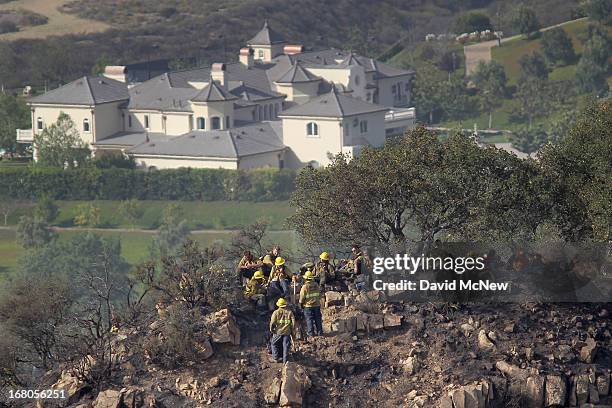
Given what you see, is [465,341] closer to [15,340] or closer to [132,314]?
[132,314]

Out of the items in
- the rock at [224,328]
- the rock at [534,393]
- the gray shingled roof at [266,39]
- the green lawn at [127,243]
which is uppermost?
the gray shingled roof at [266,39]

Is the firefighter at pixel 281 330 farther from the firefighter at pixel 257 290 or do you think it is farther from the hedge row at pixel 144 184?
the hedge row at pixel 144 184

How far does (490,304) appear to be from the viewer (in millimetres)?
40531

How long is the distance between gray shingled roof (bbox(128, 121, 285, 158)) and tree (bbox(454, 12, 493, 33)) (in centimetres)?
4512

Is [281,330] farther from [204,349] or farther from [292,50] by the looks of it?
[292,50]

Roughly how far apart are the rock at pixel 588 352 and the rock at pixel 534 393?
1.33 meters

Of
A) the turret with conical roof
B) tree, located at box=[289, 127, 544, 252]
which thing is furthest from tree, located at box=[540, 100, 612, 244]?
the turret with conical roof

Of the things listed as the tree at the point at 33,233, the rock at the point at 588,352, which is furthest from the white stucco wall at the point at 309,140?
the rock at the point at 588,352

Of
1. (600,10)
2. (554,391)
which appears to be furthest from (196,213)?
(554,391)

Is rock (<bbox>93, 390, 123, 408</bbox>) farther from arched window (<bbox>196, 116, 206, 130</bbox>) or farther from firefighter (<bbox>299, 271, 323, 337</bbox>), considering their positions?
arched window (<bbox>196, 116, 206, 130</bbox>)

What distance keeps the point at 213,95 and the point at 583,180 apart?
3394 inches

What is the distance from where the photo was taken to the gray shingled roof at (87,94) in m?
133

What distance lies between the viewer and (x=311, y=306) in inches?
1542

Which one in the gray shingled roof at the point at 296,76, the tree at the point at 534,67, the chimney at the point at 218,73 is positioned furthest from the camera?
the tree at the point at 534,67
